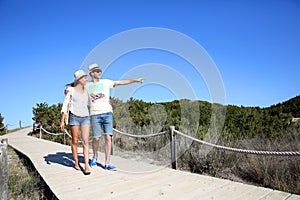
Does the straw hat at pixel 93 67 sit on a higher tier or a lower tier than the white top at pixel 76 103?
higher

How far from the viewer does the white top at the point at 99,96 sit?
4.57m

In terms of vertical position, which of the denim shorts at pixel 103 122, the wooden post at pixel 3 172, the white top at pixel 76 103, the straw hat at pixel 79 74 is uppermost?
the straw hat at pixel 79 74

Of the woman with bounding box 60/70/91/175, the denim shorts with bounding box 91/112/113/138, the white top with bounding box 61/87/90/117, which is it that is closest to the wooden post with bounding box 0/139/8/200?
the woman with bounding box 60/70/91/175

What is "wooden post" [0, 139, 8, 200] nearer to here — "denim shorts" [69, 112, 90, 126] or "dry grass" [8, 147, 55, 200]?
"dry grass" [8, 147, 55, 200]

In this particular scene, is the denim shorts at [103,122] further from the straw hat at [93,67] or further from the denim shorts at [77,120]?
the straw hat at [93,67]

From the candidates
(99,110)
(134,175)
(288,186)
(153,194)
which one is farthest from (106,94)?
(288,186)

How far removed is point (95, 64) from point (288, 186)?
377 cm

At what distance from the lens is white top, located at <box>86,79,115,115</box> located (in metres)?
4.57

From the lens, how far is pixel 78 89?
4.59 meters

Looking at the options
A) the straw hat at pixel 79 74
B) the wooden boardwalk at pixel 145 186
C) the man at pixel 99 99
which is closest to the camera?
the wooden boardwalk at pixel 145 186

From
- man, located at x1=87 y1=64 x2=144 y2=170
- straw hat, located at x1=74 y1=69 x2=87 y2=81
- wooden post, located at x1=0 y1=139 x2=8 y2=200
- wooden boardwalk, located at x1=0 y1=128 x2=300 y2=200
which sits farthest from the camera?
man, located at x1=87 y1=64 x2=144 y2=170

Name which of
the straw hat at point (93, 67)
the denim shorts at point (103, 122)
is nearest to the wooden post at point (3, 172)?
the denim shorts at point (103, 122)

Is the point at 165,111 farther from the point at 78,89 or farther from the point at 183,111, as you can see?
the point at 78,89

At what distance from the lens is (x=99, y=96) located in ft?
15.0
